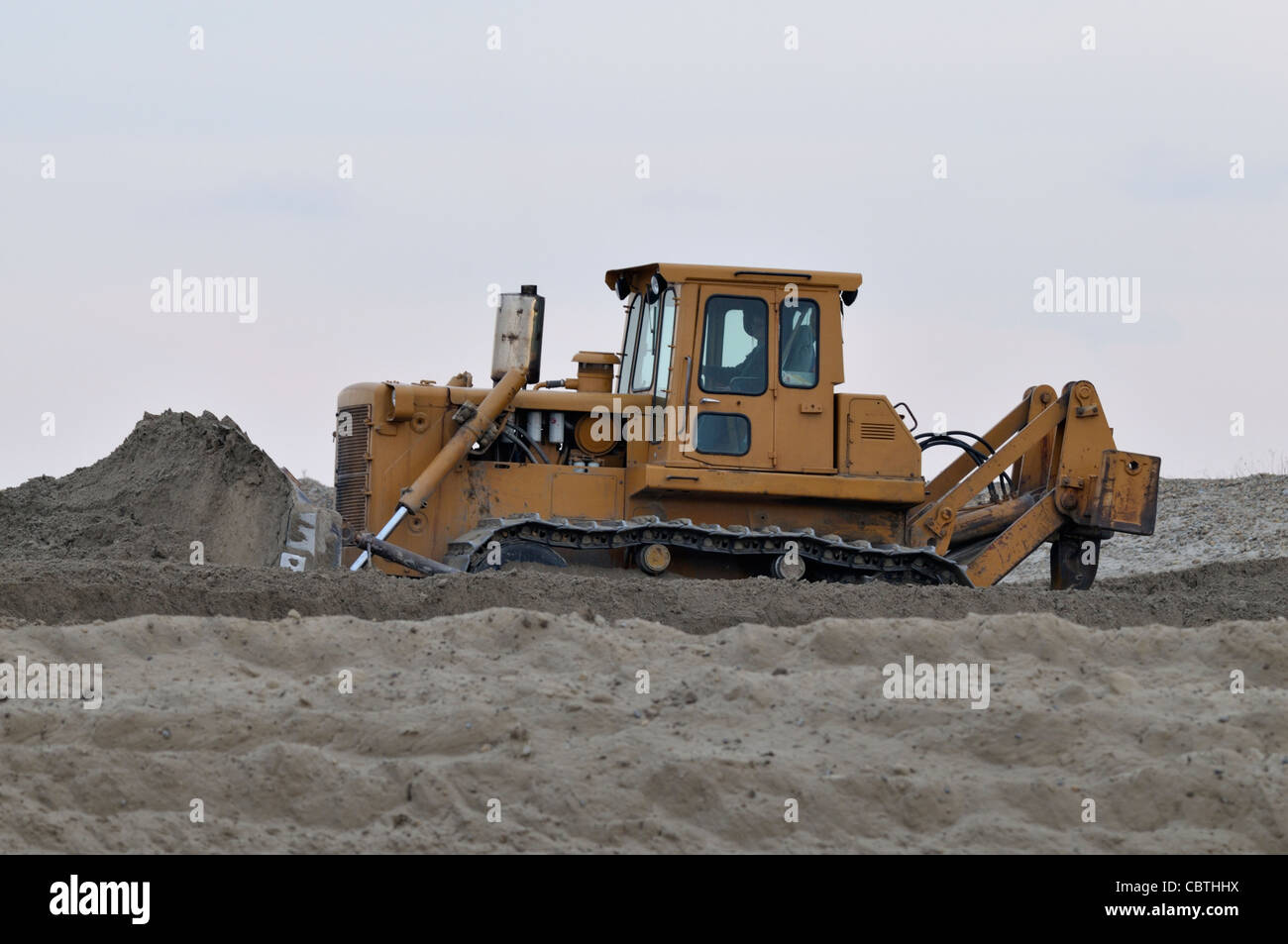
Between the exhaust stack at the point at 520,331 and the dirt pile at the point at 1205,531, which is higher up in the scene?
the exhaust stack at the point at 520,331

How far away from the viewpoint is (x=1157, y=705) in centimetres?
693

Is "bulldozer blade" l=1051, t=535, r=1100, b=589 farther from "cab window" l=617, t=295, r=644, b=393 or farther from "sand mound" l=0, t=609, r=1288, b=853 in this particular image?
"sand mound" l=0, t=609, r=1288, b=853

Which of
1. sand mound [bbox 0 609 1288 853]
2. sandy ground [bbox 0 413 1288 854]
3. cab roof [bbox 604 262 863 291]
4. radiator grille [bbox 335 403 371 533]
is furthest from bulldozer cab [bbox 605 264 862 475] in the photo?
sand mound [bbox 0 609 1288 853]

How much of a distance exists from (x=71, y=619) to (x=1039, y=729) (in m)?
5.73

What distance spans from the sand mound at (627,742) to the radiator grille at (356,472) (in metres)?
4.84

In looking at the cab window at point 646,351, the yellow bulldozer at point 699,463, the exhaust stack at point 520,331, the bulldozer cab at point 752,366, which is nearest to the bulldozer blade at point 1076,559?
the yellow bulldozer at point 699,463

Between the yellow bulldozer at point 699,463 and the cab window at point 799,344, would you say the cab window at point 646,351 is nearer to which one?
the yellow bulldozer at point 699,463

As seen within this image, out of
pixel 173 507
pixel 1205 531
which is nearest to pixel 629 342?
pixel 173 507

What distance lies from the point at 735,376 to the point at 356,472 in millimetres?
3133

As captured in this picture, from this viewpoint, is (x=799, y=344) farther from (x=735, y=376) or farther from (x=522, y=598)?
(x=522, y=598)

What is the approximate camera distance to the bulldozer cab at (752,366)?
12266 millimetres

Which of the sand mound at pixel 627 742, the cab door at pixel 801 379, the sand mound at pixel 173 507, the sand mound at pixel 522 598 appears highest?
the cab door at pixel 801 379

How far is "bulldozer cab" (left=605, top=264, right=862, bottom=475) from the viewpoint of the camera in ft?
40.2

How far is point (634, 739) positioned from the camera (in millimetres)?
6348
